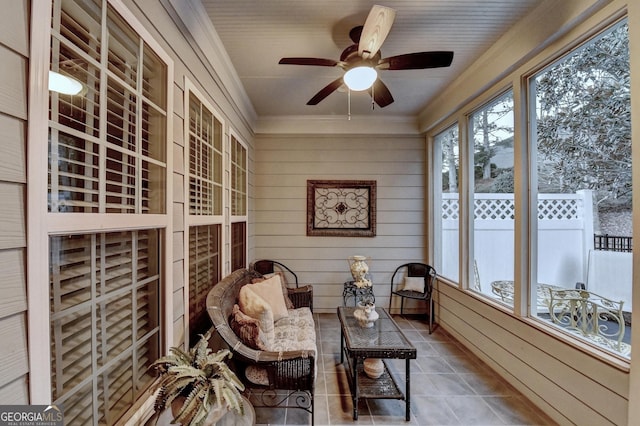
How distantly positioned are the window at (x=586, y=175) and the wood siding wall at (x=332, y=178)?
1940 mm

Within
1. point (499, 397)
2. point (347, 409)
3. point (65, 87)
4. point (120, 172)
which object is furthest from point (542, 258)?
point (65, 87)

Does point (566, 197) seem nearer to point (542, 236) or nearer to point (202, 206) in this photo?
point (542, 236)

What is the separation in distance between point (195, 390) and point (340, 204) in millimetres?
3175

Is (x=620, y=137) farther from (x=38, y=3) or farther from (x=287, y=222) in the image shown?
(x=287, y=222)

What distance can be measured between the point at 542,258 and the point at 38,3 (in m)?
3.09

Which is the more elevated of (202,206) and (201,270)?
(202,206)

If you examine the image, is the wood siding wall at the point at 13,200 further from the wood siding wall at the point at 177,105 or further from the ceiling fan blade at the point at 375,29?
the ceiling fan blade at the point at 375,29

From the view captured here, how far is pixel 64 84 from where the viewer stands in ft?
3.05

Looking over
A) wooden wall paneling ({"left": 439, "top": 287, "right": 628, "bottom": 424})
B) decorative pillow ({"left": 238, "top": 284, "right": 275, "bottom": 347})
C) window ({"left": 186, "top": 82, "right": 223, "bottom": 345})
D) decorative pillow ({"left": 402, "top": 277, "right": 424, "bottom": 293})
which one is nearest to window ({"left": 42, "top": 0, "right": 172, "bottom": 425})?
window ({"left": 186, "top": 82, "right": 223, "bottom": 345})

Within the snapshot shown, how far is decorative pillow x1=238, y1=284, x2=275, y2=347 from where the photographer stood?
81.7 inches

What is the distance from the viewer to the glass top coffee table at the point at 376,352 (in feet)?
6.56

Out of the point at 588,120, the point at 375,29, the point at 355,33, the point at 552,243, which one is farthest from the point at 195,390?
the point at 588,120

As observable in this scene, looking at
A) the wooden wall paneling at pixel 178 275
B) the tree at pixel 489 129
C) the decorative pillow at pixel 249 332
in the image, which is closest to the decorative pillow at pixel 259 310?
the decorative pillow at pixel 249 332

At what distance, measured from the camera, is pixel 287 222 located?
4.14 meters
